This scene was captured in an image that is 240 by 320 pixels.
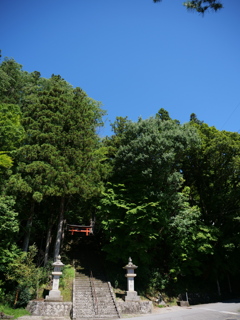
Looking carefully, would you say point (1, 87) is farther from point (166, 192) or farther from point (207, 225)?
point (207, 225)

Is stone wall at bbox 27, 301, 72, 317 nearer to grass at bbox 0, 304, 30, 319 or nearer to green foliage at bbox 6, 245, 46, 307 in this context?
grass at bbox 0, 304, 30, 319

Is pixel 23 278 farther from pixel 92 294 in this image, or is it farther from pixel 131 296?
pixel 131 296

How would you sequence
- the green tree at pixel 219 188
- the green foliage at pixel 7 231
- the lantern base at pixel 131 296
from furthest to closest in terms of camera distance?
the green tree at pixel 219 188
the lantern base at pixel 131 296
the green foliage at pixel 7 231

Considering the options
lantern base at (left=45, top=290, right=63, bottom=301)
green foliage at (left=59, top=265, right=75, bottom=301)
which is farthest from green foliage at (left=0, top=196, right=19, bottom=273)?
green foliage at (left=59, top=265, right=75, bottom=301)

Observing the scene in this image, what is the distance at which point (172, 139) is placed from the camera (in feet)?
53.2

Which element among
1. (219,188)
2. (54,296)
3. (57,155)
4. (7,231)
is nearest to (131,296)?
(54,296)

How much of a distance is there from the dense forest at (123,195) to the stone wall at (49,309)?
1.02 meters

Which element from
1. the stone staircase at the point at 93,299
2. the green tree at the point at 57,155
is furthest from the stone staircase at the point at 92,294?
the green tree at the point at 57,155

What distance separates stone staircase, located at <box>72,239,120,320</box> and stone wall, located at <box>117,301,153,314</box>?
0.47 meters

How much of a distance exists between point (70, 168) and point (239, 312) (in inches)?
471

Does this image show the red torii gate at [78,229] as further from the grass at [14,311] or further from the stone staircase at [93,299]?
the grass at [14,311]

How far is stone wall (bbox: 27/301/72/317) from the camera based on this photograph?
11000 mm

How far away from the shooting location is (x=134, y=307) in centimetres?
1204

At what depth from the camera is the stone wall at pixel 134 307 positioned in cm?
1190
